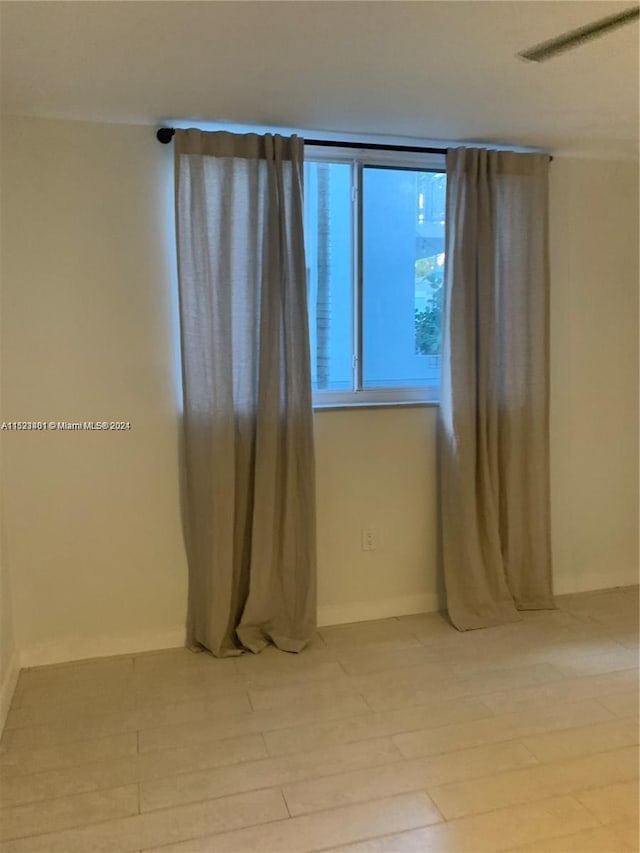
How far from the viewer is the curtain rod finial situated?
2.68 meters

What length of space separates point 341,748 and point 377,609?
1.07 metres

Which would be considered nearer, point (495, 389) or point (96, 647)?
point (96, 647)

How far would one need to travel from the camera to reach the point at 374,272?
3127 mm

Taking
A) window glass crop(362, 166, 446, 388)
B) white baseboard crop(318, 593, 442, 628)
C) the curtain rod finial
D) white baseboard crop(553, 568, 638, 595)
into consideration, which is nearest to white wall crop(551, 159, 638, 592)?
white baseboard crop(553, 568, 638, 595)

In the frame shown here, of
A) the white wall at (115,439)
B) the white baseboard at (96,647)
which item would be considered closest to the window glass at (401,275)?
the white wall at (115,439)

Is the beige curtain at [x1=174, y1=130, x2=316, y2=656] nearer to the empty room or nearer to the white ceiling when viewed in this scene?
the empty room

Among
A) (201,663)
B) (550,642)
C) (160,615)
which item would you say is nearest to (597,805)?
(550,642)

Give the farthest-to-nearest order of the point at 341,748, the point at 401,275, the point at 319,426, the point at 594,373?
the point at 594,373 → the point at 401,275 → the point at 319,426 → the point at 341,748

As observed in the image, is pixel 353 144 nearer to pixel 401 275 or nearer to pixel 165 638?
pixel 401 275

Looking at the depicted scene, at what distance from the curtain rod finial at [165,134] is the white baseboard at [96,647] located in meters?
2.02

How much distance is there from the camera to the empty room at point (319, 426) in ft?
6.46

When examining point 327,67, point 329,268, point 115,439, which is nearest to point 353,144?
point 329,268

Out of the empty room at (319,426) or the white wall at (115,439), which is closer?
the empty room at (319,426)

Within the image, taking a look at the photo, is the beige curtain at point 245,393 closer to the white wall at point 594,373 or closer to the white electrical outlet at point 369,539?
the white electrical outlet at point 369,539
